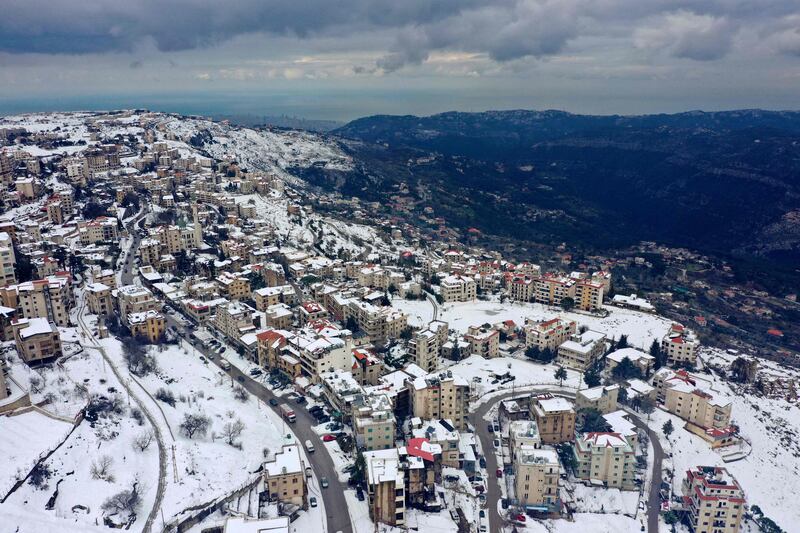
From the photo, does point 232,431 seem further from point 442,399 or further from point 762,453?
point 762,453

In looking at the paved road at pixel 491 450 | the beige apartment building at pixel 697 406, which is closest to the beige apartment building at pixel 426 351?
the paved road at pixel 491 450

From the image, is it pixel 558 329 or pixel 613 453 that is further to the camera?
pixel 558 329

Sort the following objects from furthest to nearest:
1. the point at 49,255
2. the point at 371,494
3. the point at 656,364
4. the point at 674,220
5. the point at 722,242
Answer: the point at 674,220, the point at 722,242, the point at 49,255, the point at 656,364, the point at 371,494

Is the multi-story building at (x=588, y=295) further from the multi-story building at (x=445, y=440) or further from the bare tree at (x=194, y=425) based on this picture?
the bare tree at (x=194, y=425)

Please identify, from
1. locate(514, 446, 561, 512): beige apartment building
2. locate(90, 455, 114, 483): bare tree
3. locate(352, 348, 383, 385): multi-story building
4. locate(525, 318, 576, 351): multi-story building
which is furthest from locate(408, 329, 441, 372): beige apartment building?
locate(90, 455, 114, 483): bare tree

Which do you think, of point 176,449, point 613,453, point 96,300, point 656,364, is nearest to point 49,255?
point 96,300

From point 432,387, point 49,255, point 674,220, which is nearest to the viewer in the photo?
point 432,387

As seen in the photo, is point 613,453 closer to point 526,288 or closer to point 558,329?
point 558,329

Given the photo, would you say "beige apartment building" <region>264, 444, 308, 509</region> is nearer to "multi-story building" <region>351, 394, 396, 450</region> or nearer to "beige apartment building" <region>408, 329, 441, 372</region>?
"multi-story building" <region>351, 394, 396, 450</region>
